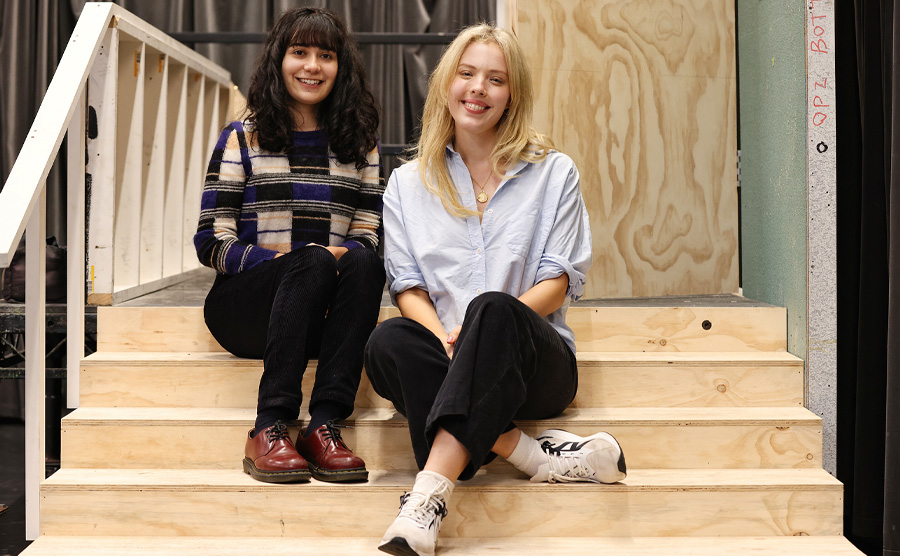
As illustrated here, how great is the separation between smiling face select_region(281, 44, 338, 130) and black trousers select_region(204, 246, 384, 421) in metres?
0.40

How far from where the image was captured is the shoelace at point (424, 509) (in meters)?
1.48

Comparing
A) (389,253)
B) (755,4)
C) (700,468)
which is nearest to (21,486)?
(389,253)

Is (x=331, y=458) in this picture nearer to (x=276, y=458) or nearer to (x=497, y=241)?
(x=276, y=458)

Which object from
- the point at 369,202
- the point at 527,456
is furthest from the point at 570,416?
the point at 369,202

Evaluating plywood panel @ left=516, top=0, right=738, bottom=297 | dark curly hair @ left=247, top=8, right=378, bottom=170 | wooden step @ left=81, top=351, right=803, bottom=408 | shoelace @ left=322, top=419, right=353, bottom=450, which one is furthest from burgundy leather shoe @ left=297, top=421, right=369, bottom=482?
plywood panel @ left=516, top=0, right=738, bottom=297

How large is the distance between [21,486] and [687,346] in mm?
1859

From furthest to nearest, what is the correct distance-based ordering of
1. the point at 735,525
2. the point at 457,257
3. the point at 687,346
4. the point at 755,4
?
the point at 755,4
the point at 687,346
the point at 457,257
the point at 735,525

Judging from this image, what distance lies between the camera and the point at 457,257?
1.81m

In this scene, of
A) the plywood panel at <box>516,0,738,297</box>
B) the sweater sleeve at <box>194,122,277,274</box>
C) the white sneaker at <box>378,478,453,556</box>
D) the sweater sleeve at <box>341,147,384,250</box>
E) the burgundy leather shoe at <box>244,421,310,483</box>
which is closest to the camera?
the white sneaker at <box>378,478,453,556</box>

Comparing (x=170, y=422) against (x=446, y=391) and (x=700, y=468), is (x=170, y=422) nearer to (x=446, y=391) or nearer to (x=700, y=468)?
(x=446, y=391)

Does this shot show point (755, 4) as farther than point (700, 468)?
Yes

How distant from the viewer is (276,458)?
1.67 metres

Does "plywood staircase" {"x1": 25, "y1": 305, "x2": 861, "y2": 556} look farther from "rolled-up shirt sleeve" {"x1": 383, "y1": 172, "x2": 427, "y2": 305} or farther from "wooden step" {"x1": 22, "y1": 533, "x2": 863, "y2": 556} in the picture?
"rolled-up shirt sleeve" {"x1": 383, "y1": 172, "x2": 427, "y2": 305}

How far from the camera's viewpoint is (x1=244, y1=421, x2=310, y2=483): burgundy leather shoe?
1.66 m
